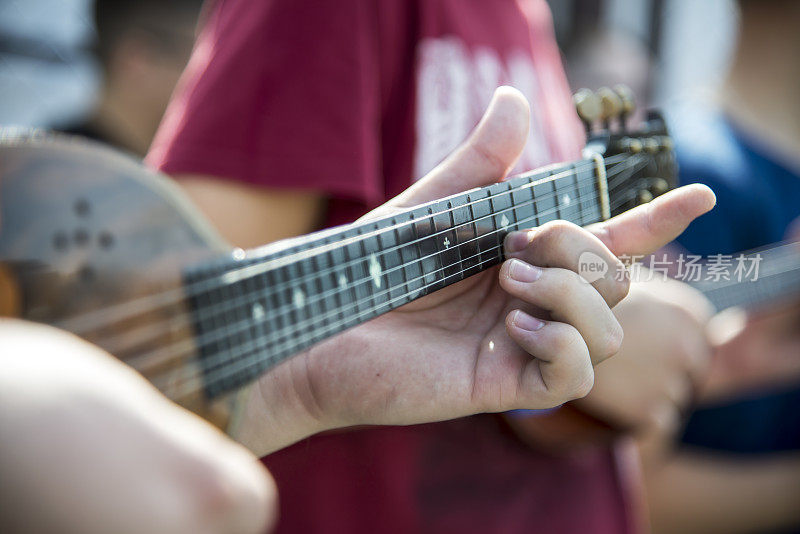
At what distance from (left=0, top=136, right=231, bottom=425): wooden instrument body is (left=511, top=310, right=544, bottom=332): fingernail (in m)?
0.23

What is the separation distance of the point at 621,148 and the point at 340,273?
1.25 feet

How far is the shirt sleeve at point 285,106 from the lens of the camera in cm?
55

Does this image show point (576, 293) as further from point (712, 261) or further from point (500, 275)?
point (712, 261)

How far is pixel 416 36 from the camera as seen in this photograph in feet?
2.14

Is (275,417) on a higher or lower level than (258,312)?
lower

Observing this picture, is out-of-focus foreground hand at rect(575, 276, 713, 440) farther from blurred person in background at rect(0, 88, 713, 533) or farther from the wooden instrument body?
the wooden instrument body

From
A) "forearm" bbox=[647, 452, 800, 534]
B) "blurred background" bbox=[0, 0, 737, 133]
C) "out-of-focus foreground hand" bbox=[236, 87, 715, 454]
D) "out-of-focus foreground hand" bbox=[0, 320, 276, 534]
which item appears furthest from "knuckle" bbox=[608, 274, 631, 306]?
"blurred background" bbox=[0, 0, 737, 133]

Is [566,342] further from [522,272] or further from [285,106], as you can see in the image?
[285,106]

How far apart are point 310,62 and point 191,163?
145 mm

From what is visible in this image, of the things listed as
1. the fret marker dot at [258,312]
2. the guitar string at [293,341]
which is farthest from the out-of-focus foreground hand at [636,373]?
the fret marker dot at [258,312]

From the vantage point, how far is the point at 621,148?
64cm

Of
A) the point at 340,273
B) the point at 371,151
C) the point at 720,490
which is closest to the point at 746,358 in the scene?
the point at 720,490

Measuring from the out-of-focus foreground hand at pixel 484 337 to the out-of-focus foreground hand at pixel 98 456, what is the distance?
0.23m

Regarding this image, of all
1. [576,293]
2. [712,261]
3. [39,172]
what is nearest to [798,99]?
[712,261]
